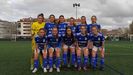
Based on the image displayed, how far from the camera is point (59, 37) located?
9.89 m

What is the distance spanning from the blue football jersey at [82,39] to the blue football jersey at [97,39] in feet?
0.64

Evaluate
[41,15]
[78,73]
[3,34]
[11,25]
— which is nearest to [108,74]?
[78,73]

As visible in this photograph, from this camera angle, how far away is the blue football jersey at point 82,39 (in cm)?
997

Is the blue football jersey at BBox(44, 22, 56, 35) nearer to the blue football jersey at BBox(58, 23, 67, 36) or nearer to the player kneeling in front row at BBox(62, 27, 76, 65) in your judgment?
the blue football jersey at BBox(58, 23, 67, 36)

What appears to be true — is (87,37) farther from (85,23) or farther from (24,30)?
(24,30)

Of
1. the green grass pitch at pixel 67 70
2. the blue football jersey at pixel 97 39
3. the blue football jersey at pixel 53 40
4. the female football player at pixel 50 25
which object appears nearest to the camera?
the green grass pitch at pixel 67 70

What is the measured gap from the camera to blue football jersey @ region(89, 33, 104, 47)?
10.1 meters

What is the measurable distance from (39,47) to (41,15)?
1118 mm

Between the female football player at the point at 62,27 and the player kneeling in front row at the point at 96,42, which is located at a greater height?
the female football player at the point at 62,27

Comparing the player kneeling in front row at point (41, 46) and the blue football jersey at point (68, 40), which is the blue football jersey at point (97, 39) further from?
the player kneeling in front row at point (41, 46)

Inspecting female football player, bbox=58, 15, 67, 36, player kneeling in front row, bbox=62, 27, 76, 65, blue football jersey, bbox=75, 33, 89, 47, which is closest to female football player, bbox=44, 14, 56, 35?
female football player, bbox=58, 15, 67, 36

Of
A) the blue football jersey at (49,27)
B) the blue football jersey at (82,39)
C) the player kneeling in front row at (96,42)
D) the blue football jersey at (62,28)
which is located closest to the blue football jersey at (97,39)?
the player kneeling in front row at (96,42)

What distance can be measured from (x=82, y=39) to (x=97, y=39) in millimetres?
546

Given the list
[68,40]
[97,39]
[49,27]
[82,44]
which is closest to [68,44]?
[68,40]
